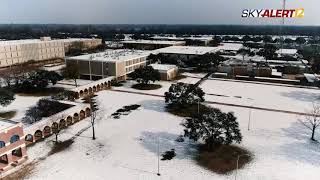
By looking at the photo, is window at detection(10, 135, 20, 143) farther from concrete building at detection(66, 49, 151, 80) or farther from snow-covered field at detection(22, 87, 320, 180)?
concrete building at detection(66, 49, 151, 80)

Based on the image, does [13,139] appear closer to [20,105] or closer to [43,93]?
[20,105]

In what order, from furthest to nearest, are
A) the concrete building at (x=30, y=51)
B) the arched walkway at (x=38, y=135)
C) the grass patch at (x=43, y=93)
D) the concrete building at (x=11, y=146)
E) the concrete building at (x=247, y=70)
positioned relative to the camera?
Result: the concrete building at (x=30, y=51), the concrete building at (x=247, y=70), the grass patch at (x=43, y=93), the arched walkway at (x=38, y=135), the concrete building at (x=11, y=146)

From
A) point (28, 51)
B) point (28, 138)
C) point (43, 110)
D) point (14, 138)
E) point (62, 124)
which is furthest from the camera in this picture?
point (28, 51)

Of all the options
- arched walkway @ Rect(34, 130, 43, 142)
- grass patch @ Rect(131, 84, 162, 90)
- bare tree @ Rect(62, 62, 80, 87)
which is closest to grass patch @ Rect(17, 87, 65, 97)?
bare tree @ Rect(62, 62, 80, 87)

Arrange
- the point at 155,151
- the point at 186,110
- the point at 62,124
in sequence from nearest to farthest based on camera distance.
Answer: the point at 155,151 → the point at 62,124 → the point at 186,110

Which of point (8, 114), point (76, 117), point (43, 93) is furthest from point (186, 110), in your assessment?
point (43, 93)

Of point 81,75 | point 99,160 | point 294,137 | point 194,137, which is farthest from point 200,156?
point 81,75

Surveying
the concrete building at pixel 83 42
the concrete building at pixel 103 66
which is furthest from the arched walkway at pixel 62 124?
the concrete building at pixel 83 42

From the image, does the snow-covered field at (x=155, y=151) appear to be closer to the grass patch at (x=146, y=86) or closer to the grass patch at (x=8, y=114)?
the grass patch at (x=8, y=114)
